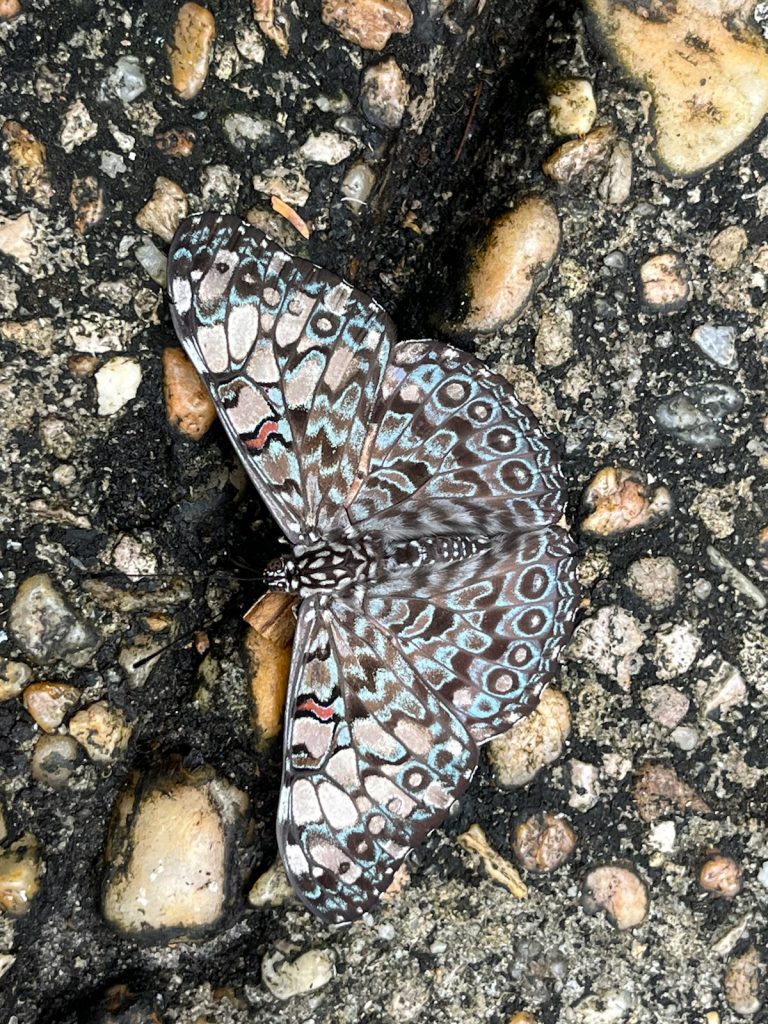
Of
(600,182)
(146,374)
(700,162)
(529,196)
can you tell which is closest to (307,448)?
(146,374)

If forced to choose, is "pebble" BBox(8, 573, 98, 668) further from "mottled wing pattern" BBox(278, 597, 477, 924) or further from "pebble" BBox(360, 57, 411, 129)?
"pebble" BBox(360, 57, 411, 129)

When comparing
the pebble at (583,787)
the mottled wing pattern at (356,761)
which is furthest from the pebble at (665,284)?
the pebble at (583,787)

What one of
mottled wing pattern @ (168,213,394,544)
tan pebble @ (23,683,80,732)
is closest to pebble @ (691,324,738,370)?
mottled wing pattern @ (168,213,394,544)

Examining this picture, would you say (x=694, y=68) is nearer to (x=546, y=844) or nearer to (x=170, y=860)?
(x=546, y=844)

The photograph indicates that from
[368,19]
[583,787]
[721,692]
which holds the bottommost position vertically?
[583,787]

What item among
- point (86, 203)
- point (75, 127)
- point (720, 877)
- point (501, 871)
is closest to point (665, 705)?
point (720, 877)
